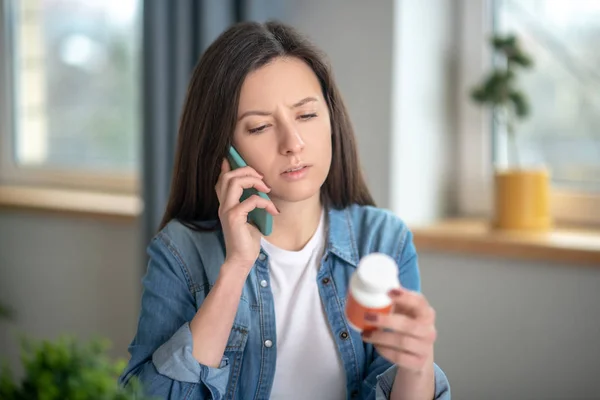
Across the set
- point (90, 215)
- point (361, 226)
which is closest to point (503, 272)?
point (361, 226)

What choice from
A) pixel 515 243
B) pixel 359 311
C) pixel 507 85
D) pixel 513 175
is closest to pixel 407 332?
pixel 359 311

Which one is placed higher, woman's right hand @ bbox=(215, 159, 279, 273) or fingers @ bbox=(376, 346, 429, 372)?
woman's right hand @ bbox=(215, 159, 279, 273)

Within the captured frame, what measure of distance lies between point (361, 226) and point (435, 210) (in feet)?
3.08

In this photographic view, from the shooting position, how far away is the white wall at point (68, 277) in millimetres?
2971

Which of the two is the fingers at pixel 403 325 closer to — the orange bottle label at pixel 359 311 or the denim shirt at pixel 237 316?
the orange bottle label at pixel 359 311

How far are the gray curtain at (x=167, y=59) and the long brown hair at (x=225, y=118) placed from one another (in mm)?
880

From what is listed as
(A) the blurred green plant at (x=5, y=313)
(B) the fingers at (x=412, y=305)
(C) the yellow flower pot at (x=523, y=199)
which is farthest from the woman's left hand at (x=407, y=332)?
(A) the blurred green plant at (x=5, y=313)

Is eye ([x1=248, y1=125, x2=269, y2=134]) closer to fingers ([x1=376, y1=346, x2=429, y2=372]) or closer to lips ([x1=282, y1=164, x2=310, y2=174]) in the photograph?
lips ([x1=282, y1=164, x2=310, y2=174])

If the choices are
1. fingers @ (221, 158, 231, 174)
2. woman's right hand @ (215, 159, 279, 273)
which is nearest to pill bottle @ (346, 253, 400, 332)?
woman's right hand @ (215, 159, 279, 273)

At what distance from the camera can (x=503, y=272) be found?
6.97 ft

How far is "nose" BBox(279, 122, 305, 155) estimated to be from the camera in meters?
1.37

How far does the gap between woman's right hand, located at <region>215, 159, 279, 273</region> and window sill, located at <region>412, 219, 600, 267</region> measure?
903mm

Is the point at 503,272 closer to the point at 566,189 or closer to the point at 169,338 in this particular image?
the point at 566,189

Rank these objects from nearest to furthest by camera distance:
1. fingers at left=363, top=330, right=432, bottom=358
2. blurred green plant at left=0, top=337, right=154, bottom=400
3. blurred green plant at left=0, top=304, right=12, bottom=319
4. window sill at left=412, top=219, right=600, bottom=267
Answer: blurred green plant at left=0, top=337, right=154, bottom=400 < fingers at left=363, top=330, right=432, bottom=358 < window sill at left=412, top=219, right=600, bottom=267 < blurred green plant at left=0, top=304, right=12, bottom=319
